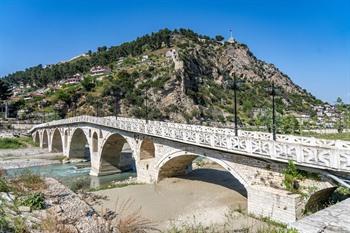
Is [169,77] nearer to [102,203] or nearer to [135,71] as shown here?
[135,71]

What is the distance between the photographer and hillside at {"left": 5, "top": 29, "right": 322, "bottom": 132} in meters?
84.2

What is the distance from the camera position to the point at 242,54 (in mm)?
130750

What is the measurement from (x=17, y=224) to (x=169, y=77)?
82916 millimetres

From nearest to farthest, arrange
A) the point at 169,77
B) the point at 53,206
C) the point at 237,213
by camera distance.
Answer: the point at 53,206 < the point at 237,213 < the point at 169,77

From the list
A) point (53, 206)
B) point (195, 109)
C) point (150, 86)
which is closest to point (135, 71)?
point (150, 86)

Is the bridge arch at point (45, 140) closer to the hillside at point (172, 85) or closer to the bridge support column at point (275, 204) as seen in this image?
the hillside at point (172, 85)

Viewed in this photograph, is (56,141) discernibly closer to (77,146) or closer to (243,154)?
(77,146)

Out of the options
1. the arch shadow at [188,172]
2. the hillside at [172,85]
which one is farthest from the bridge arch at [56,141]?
the arch shadow at [188,172]

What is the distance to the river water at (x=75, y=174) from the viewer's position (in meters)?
31.9

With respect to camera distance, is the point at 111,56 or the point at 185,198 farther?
the point at 111,56

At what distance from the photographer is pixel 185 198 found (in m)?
19.0

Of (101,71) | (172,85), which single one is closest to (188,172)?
(172,85)

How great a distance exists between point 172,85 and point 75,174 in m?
54.5

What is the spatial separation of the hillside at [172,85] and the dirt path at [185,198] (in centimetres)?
3545
